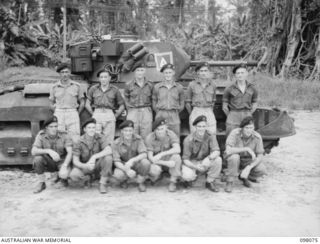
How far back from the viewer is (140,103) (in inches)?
248

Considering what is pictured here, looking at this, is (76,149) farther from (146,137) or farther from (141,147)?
(146,137)

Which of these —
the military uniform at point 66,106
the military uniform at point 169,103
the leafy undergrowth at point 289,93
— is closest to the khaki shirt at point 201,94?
the military uniform at point 169,103

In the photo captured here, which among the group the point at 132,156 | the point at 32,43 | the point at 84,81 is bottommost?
the point at 132,156

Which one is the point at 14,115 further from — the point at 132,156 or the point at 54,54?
the point at 54,54

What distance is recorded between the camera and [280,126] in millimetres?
6734

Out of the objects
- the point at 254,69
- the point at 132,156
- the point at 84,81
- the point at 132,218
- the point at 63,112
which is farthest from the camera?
the point at 254,69

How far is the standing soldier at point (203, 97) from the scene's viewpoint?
20.8 ft

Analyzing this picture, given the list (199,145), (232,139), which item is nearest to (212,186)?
(199,145)

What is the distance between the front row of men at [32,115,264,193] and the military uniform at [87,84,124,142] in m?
0.43

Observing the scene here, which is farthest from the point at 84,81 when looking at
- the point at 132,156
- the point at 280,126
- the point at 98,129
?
the point at 280,126

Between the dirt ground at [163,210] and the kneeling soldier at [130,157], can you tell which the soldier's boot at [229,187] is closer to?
the dirt ground at [163,210]

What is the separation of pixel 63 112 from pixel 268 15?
14189 millimetres

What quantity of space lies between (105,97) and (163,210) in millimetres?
2055

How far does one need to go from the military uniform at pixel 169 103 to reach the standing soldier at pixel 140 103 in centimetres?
11
